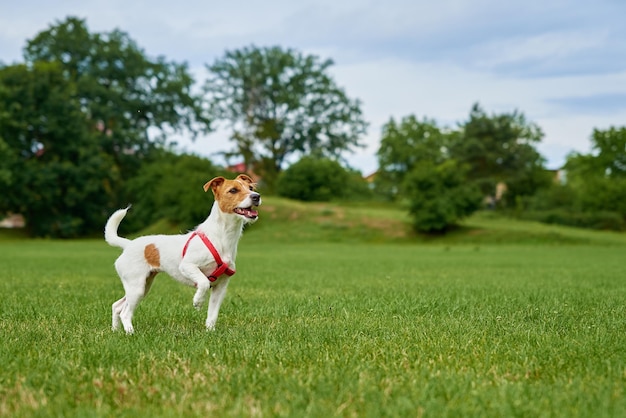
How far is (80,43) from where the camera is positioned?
6362 centimetres

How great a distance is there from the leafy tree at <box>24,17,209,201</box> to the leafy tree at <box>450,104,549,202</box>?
3295 centimetres

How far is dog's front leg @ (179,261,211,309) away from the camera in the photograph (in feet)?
23.0

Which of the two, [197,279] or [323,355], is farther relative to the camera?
[197,279]

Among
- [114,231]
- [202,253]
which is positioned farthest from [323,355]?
[114,231]

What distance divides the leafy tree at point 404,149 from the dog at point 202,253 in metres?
78.8

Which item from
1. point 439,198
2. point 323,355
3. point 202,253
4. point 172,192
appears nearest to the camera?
point 323,355

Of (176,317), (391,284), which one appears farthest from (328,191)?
(176,317)

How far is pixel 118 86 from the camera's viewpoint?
212 ft

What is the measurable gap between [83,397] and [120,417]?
59 centimetres

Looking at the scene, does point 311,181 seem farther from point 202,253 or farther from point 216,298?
point 202,253

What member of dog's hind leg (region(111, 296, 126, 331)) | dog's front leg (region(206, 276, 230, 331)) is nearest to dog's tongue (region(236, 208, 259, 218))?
dog's front leg (region(206, 276, 230, 331))

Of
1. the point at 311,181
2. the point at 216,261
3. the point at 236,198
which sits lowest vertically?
the point at 216,261

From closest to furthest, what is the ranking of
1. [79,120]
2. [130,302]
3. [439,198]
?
1. [130,302]
2. [439,198]
3. [79,120]

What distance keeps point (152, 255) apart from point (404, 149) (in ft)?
263
